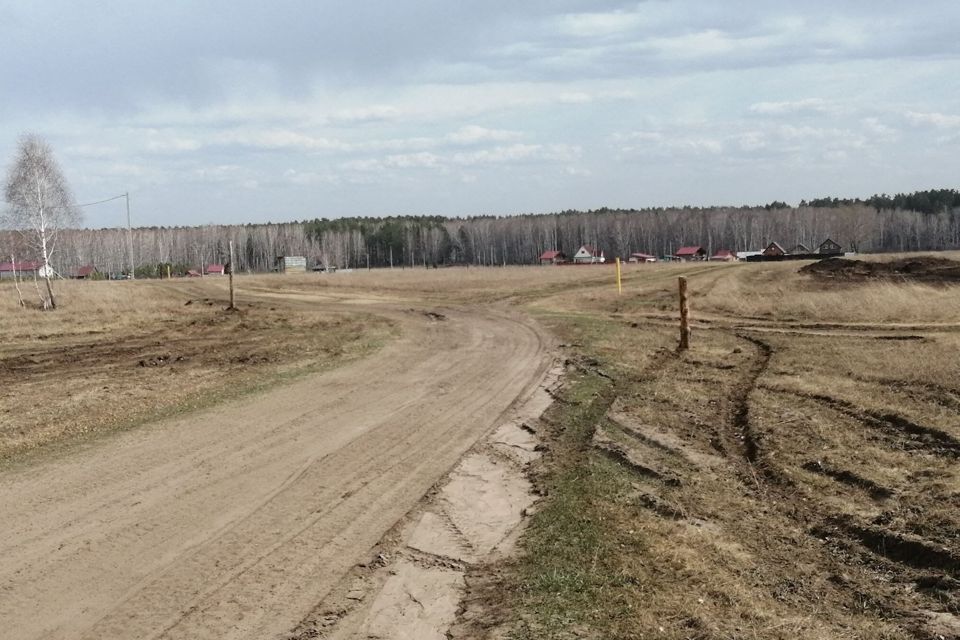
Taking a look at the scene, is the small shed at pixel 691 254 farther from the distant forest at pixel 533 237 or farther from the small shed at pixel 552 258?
the small shed at pixel 552 258

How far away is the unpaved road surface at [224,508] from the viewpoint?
6258 millimetres

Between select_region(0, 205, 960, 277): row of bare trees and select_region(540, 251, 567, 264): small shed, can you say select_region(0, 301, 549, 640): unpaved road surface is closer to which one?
select_region(540, 251, 567, 264): small shed

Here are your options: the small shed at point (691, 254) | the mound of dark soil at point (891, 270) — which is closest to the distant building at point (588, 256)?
the small shed at point (691, 254)

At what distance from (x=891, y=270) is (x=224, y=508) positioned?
44995mm

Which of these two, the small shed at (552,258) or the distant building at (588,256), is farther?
the small shed at (552,258)

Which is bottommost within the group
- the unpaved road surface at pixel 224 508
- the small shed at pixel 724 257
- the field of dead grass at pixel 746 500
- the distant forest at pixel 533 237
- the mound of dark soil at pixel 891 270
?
the field of dead grass at pixel 746 500

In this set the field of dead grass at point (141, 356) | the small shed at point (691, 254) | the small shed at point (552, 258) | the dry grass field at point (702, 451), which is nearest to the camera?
the dry grass field at point (702, 451)

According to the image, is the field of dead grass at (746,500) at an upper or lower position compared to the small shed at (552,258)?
lower

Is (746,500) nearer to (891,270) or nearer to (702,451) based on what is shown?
(702,451)

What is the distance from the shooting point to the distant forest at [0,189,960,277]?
→ 15050cm

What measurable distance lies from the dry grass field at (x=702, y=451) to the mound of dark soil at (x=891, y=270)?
12522 millimetres

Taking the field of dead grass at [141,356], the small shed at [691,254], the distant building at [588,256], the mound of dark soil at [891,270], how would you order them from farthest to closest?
the distant building at [588,256] → the small shed at [691,254] → the mound of dark soil at [891,270] → the field of dead grass at [141,356]

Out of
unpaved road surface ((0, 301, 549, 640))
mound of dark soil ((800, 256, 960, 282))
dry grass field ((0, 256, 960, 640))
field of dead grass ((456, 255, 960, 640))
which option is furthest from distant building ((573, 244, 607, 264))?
unpaved road surface ((0, 301, 549, 640))

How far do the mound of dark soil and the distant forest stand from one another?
107 meters
